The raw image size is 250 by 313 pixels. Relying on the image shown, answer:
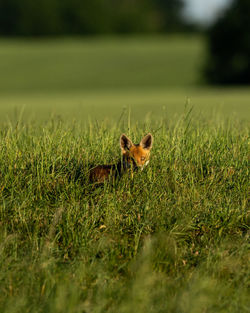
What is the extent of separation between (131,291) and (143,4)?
107 m

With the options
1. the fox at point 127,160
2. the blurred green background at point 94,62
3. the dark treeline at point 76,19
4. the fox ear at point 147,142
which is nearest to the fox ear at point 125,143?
the fox at point 127,160

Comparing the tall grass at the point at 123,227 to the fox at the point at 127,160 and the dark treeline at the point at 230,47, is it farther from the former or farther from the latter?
the dark treeline at the point at 230,47

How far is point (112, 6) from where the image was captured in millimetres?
107812

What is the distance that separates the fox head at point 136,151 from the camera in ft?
22.0

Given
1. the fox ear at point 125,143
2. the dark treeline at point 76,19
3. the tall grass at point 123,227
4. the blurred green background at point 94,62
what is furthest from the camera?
the dark treeline at point 76,19

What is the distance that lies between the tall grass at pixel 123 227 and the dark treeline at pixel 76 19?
82.8 m

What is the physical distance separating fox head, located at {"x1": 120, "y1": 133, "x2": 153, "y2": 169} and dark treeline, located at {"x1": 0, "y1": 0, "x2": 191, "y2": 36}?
8273 cm

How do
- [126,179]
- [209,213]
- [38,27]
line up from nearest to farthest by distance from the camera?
[209,213]
[126,179]
[38,27]

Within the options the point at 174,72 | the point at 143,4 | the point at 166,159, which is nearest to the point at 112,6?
the point at 143,4

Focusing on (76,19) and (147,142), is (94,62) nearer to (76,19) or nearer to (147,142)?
(76,19)

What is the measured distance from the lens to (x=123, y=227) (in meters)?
5.80

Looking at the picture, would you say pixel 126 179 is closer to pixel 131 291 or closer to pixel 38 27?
pixel 131 291

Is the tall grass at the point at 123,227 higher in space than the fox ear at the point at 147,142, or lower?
lower

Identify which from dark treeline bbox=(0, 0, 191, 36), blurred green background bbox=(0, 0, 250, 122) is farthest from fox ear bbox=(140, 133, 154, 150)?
dark treeline bbox=(0, 0, 191, 36)
